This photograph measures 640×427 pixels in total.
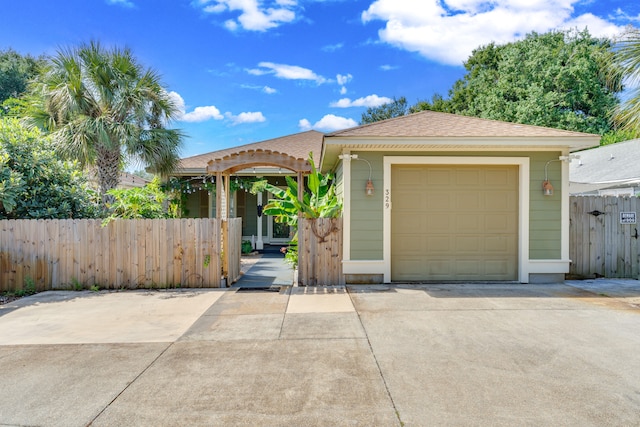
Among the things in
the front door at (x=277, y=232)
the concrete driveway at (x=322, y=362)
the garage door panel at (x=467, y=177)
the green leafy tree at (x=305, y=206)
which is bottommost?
the concrete driveway at (x=322, y=362)

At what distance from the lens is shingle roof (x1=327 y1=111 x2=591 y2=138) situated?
22.5ft

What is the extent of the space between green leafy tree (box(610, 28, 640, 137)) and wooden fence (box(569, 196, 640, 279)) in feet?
6.14

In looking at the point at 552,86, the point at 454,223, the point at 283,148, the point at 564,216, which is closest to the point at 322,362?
the point at 454,223

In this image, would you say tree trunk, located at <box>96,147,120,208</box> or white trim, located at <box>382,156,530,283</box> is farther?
tree trunk, located at <box>96,147,120,208</box>

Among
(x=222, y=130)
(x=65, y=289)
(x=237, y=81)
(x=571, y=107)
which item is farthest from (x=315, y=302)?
(x=571, y=107)

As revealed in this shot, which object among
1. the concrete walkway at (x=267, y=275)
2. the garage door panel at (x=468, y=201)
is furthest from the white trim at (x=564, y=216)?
the concrete walkway at (x=267, y=275)

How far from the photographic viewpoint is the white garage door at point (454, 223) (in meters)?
7.43

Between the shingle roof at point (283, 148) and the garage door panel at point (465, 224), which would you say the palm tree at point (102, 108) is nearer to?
the shingle roof at point (283, 148)

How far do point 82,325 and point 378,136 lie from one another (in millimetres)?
5384

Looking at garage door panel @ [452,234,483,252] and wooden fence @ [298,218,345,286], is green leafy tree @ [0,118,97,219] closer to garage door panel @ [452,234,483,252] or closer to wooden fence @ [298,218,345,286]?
wooden fence @ [298,218,345,286]

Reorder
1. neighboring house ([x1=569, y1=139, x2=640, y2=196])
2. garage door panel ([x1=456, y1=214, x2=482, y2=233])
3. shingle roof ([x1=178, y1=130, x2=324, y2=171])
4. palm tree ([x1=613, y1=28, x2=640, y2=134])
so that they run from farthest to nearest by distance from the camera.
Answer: shingle roof ([x1=178, y1=130, x2=324, y2=171]) < neighboring house ([x1=569, y1=139, x2=640, y2=196]) < garage door panel ([x1=456, y1=214, x2=482, y2=233]) < palm tree ([x1=613, y1=28, x2=640, y2=134])

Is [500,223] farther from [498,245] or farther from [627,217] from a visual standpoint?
[627,217]

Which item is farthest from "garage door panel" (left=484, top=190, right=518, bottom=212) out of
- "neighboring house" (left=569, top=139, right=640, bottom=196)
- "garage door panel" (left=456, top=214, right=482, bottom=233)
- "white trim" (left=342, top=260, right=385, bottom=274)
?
"neighboring house" (left=569, top=139, right=640, bottom=196)

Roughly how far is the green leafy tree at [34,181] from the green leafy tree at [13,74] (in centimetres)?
2295
